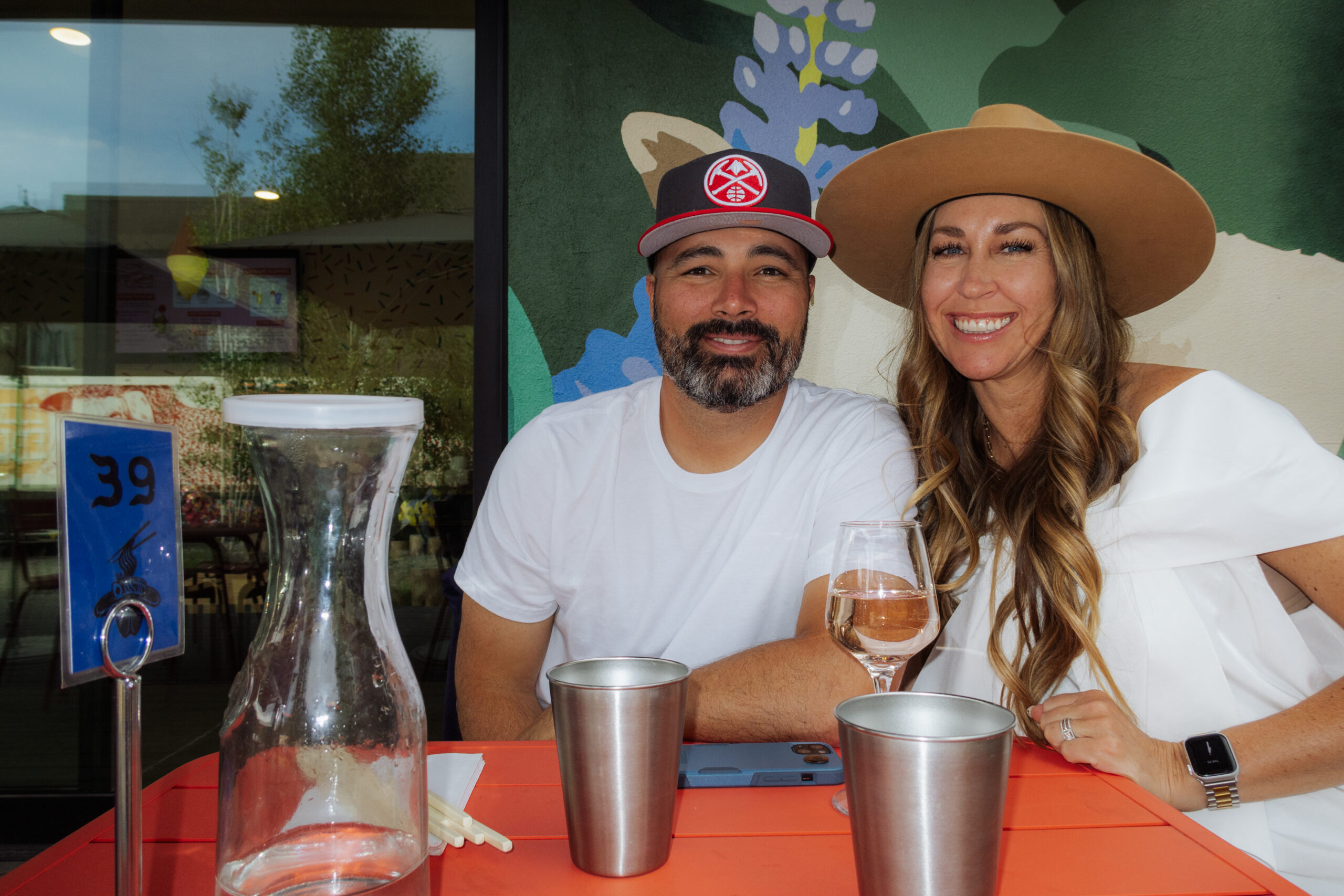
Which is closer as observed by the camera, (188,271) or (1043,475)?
(1043,475)

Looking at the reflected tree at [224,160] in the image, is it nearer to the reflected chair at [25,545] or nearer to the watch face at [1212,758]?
the reflected chair at [25,545]

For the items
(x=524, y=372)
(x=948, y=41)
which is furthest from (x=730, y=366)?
(x=948, y=41)

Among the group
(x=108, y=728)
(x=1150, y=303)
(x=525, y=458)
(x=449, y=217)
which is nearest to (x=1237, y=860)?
(x=525, y=458)

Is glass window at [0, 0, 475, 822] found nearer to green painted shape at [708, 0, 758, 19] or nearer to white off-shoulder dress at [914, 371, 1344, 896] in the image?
green painted shape at [708, 0, 758, 19]

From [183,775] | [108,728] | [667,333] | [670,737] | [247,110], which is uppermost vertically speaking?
[247,110]

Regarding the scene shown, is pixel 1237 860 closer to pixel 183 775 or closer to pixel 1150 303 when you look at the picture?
pixel 183 775

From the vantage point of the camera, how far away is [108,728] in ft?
10.4

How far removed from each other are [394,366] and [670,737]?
277cm

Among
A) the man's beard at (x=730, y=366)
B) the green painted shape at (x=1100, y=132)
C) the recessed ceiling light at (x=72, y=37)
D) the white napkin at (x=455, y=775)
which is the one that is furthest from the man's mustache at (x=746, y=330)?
the recessed ceiling light at (x=72, y=37)

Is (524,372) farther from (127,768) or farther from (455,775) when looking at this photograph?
(127,768)

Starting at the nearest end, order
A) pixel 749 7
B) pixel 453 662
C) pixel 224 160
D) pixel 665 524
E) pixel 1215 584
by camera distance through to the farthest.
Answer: pixel 1215 584 < pixel 665 524 < pixel 453 662 < pixel 749 7 < pixel 224 160

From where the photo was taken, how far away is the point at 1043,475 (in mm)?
1645

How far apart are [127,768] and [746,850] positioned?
0.52 metres

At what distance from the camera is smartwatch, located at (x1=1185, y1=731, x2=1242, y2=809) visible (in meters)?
1.30
